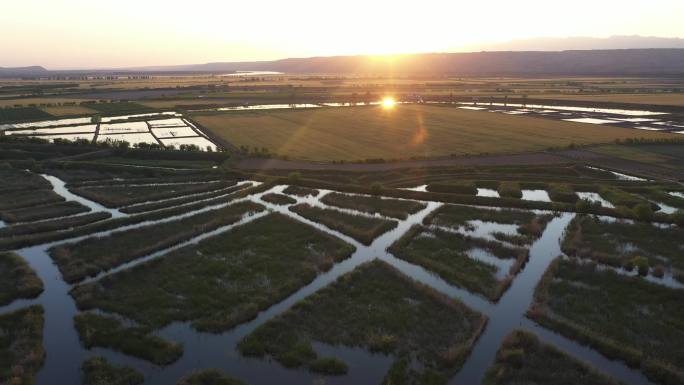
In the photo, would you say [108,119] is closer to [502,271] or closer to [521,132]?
[521,132]

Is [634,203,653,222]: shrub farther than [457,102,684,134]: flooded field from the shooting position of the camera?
No

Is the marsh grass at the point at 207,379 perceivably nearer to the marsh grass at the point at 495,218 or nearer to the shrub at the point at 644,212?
the marsh grass at the point at 495,218

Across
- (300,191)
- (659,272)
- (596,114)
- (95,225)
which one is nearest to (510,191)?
(659,272)

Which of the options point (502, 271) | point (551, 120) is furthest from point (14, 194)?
point (551, 120)

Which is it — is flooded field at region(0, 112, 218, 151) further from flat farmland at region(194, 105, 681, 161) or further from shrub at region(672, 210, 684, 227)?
shrub at region(672, 210, 684, 227)

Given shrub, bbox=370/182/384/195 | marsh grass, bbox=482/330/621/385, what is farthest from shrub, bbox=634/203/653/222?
shrub, bbox=370/182/384/195

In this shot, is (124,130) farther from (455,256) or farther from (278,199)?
(455,256)

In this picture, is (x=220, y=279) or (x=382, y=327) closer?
(x=382, y=327)
